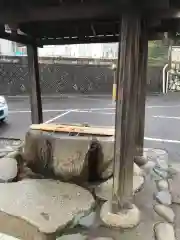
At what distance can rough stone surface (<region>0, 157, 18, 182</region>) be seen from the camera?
11.6 feet

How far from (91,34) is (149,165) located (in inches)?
102

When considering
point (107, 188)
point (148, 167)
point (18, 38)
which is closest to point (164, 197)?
point (107, 188)

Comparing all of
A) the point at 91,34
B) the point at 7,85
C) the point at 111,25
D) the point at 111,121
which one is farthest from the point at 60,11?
the point at 7,85

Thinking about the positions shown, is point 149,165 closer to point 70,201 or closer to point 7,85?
point 70,201

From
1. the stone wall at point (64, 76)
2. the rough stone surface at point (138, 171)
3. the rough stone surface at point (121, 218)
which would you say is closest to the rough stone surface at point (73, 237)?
the rough stone surface at point (121, 218)

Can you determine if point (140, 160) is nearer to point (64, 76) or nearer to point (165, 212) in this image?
point (165, 212)

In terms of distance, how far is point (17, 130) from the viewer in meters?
7.54

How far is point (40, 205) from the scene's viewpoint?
8.67ft

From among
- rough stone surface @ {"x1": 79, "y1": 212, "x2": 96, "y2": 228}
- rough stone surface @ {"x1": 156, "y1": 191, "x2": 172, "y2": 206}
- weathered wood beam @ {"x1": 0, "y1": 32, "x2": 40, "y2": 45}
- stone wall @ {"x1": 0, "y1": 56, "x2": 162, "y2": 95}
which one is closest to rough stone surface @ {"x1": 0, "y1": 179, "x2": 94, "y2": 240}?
rough stone surface @ {"x1": 79, "y1": 212, "x2": 96, "y2": 228}

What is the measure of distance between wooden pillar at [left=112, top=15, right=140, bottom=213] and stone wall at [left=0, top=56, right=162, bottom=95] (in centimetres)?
1351

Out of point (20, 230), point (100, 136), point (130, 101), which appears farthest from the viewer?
point (100, 136)

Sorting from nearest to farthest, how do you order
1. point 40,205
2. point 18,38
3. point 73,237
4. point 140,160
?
point 73,237 → point 40,205 → point 140,160 → point 18,38

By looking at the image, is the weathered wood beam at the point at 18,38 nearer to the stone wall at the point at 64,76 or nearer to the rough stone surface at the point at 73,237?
the rough stone surface at the point at 73,237

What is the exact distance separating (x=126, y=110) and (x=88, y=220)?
1.18 m
